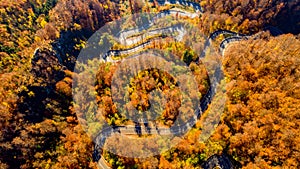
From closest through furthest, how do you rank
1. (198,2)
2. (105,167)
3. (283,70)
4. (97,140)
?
(105,167) < (97,140) < (283,70) < (198,2)

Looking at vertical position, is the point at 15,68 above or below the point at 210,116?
above

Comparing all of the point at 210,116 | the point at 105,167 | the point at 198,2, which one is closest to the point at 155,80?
the point at 210,116

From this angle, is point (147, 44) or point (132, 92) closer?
point (132, 92)

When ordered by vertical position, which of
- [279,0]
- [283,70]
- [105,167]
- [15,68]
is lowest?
[105,167]

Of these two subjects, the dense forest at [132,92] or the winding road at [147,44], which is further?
the winding road at [147,44]

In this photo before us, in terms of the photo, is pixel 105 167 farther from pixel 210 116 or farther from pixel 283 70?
pixel 283 70

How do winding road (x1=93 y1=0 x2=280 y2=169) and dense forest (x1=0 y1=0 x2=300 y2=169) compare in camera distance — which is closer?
dense forest (x1=0 y1=0 x2=300 y2=169)

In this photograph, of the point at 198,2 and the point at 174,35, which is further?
the point at 198,2

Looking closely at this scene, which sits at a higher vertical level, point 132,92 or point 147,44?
point 147,44
